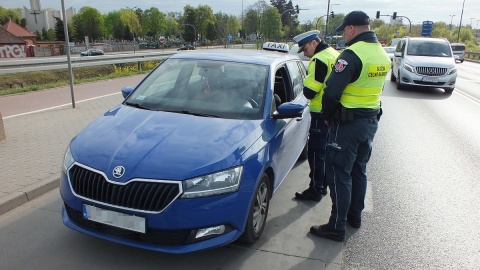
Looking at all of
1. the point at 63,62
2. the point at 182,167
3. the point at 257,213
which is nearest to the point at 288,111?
the point at 257,213

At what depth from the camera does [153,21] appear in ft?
331

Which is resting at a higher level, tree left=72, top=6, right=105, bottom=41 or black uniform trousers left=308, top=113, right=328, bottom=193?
tree left=72, top=6, right=105, bottom=41

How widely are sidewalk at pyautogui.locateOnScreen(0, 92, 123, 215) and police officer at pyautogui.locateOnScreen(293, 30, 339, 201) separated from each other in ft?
10.3

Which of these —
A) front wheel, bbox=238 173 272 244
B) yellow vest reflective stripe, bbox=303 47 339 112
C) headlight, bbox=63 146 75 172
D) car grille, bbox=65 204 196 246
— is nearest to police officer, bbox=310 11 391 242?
yellow vest reflective stripe, bbox=303 47 339 112

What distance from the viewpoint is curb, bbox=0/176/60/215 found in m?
3.99

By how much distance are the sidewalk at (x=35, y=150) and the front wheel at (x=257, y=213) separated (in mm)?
2625

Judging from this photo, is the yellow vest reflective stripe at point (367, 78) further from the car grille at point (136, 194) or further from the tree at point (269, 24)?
the tree at point (269, 24)

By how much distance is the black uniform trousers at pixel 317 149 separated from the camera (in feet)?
14.4

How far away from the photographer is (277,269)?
3.12 m

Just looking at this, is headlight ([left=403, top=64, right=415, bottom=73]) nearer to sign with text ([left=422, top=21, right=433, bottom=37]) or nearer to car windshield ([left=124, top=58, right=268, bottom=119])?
car windshield ([left=124, top=58, right=268, bottom=119])

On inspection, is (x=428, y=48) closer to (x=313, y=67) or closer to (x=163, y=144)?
(x=313, y=67)

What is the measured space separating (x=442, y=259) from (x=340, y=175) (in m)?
→ 1.13

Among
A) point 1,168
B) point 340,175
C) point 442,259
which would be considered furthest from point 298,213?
point 1,168

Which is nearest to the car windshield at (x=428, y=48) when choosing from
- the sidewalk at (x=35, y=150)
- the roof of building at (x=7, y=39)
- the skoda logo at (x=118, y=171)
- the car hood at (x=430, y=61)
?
the car hood at (x=430, y=61)
